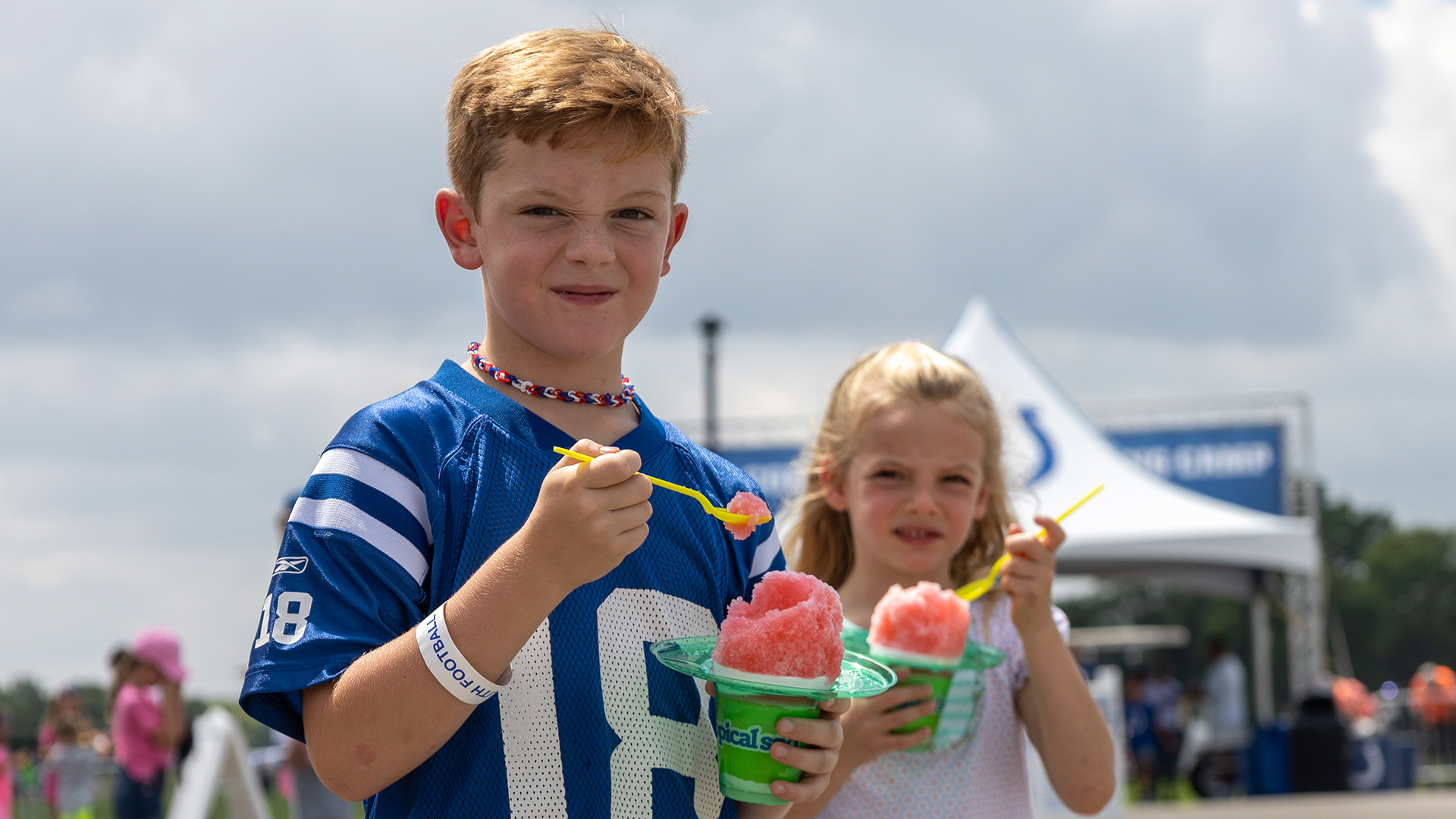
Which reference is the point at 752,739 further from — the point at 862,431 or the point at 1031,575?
Answer: the point at 862,431

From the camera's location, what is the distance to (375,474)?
156 cm

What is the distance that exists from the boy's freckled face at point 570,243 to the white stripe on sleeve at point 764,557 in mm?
454

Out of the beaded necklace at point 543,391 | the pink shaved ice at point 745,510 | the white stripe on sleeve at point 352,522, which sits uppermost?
the beaded necklace at point 543,391

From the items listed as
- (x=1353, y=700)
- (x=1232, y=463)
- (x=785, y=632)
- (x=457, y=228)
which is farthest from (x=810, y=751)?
(x=1353, y=700)

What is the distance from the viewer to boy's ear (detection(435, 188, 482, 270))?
181 cm

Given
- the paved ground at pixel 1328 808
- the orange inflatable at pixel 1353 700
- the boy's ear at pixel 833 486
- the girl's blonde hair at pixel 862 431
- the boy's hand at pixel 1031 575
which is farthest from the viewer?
the orange inflatable at pixel 1353 700

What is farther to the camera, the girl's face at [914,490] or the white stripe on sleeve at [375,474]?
the girl's face at [914,490]

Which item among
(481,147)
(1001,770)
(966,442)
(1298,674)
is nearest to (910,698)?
(1001,770)

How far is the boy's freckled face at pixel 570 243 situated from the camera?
166 cm

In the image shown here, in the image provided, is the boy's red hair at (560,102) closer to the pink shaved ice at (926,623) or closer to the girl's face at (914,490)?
the pink shaved ice at (926,623)

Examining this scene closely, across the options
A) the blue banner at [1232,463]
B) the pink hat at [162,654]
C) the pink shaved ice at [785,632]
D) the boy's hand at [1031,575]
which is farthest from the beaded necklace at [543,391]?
the blue banner at [1232,463]

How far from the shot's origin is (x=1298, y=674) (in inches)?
635

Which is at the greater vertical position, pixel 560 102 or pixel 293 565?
pixel 560 102

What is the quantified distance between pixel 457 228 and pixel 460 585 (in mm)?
551
